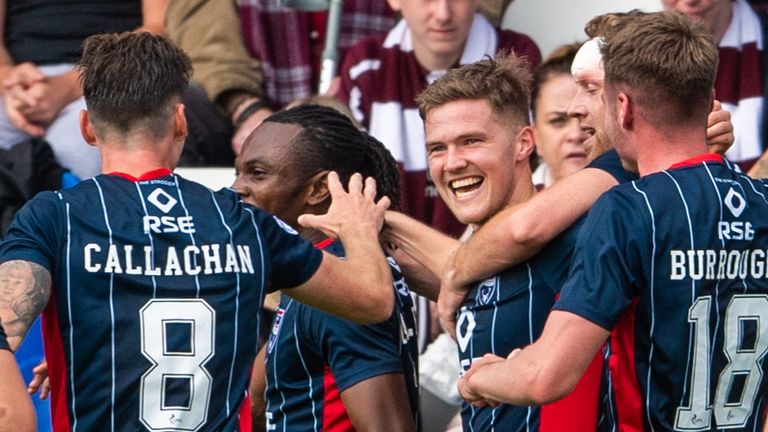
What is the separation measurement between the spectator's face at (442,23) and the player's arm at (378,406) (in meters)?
2.43

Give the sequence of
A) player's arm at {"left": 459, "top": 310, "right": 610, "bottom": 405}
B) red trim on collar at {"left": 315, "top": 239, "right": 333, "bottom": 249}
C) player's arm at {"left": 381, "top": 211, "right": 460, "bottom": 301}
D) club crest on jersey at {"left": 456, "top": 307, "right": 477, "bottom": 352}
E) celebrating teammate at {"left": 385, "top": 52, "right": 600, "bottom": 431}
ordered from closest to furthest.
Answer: player's arm at {"left": 459, "top": 310, "right": 610, "bottom": 405}
celebrating teammate at {"left": 385, "top": 52, "right": 600, "bottom": 431}
club crest on jersey at {"left": 456, "top": 307, "right": 477, "bottom": 352}
player's arm at {"left": 381, "top": 211, "right": 460, "bottom": 301}
red trim on collar at {"left": 315, "top": 239, "right": 333, "bottom": 249}

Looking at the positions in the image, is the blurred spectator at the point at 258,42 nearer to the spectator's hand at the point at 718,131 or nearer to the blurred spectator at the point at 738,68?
the blurred spectator at the point at 738,68

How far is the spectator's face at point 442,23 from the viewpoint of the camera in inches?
264

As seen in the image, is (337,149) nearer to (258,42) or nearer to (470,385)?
(470,385)

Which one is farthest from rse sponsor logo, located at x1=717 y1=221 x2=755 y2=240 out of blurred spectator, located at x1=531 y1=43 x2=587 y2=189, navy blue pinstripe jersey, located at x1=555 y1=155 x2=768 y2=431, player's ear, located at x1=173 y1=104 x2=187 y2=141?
blurred spectator, located at x1=531 y1=43 x2=587 y2=189

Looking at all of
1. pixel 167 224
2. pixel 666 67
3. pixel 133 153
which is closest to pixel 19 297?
pixel 167 224

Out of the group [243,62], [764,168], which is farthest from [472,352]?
[243,62]

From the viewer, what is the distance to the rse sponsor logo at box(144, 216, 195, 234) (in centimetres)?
412

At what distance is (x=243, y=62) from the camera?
284 inches

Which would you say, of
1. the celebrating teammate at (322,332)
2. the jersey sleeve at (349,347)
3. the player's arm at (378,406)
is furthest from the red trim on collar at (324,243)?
the player's arm at (378,406)

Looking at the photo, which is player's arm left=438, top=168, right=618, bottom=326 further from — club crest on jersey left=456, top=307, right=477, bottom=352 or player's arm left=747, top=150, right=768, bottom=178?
player's arm left=747, top=150, right=768, bottom=178

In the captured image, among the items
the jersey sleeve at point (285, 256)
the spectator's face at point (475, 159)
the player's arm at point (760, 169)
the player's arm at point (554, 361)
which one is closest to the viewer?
the player's arm at point (554, 361)

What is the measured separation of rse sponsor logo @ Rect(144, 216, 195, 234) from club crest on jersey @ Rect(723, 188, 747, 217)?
4.44 ft

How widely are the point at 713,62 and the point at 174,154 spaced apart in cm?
143
